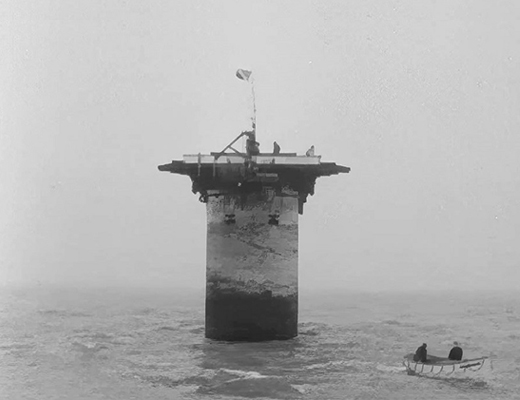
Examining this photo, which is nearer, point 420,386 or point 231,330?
point 420,386

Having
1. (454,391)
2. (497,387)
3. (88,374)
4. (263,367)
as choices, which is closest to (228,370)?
(263,367)

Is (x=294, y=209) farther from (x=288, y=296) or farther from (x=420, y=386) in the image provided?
(x=420, y=386)

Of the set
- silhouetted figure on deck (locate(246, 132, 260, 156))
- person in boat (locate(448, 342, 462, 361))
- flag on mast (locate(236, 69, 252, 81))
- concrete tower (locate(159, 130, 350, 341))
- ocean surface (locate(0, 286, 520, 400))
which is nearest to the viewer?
ocean surface (locate(0, 286, 520, 400))

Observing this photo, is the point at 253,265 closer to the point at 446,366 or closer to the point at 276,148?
the point at 276,148

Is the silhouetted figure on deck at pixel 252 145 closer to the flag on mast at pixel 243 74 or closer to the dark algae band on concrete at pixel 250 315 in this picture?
the flag on mast at pixel 243 74

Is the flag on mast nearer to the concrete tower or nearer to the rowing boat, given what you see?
the concrete tower

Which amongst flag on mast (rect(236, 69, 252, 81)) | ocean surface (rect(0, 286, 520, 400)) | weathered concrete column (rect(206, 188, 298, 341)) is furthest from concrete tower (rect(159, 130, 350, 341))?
flag on mast (rect(236, 69, 252, 81))

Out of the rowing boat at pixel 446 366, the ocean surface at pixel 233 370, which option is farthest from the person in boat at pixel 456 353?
the ocean surface at pixel 233 370
